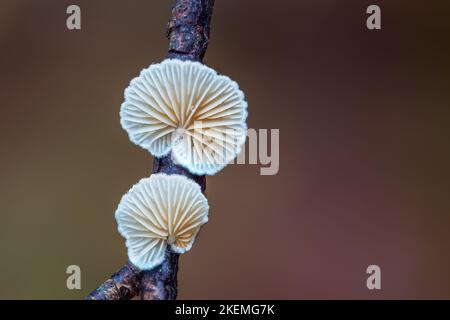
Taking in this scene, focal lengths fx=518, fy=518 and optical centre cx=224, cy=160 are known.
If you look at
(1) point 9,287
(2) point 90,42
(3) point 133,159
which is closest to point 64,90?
(2) point 90,42

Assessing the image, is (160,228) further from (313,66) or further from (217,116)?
(313,66)

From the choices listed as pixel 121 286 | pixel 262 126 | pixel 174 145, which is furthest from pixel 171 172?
pixel 262 126

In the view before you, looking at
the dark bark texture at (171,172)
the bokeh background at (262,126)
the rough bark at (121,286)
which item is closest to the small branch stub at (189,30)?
the dark bark texture at (171,172)

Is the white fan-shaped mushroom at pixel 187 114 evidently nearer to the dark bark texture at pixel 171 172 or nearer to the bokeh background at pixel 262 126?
the dark bark texture at pixel 171 172

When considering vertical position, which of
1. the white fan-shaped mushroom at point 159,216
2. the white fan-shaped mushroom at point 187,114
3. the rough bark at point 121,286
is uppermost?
the white fan-shaped mushroom at point 187,114

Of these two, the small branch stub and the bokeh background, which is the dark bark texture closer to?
the small branch stub

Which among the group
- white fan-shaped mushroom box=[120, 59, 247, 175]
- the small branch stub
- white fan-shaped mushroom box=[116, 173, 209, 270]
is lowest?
white fan-shaped mushroom box=[116, 173, 209, 270]

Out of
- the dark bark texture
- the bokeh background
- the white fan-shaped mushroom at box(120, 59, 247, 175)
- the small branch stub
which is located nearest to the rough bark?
the dark bark texture

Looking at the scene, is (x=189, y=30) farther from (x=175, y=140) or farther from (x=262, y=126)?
(x=262, y=126)
